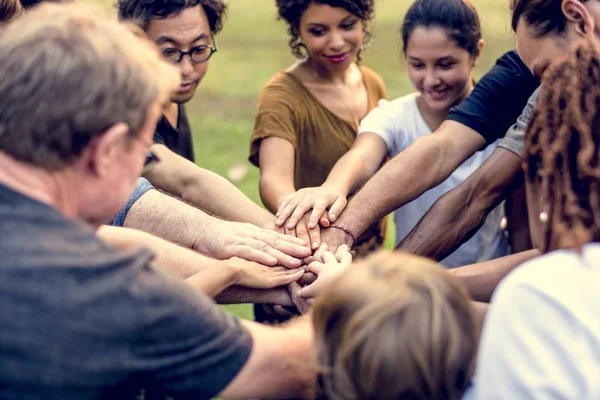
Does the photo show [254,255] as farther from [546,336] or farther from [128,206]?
[546,336]

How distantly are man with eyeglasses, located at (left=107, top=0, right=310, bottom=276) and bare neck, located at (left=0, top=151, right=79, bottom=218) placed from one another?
1280 millimetres

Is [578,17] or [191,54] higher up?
[578,17]

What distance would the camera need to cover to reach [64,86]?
183 centimetres

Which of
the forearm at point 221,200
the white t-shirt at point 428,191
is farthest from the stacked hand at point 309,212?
the white t-shirt at point 428,191

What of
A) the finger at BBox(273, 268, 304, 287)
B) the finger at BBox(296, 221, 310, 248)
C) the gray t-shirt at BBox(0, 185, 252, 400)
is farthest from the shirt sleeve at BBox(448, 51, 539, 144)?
the gray t-shirt at BBox(0, 185, 252, 400)

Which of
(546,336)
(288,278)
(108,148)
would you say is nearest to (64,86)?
(108,148)

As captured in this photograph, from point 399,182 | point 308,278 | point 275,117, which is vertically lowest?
point 308,278

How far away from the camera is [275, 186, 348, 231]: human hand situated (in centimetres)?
340

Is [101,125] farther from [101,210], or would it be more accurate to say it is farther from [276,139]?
[276,139]

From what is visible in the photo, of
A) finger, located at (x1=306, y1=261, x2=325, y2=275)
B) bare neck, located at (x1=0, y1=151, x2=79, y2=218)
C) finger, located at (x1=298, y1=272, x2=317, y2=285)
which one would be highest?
bare neck, located at (x1=0, y1=151, x2=79, y2=218)

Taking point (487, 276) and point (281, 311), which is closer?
point (487, 276)

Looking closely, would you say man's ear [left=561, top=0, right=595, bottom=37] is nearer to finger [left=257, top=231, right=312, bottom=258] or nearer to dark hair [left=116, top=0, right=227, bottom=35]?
finger [left=257, top=231, right=312, bottom=258]

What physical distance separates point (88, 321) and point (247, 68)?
11.3 metres

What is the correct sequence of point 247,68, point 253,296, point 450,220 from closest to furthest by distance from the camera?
1. point 253,296
2. point 450,220
3. point 247,68
